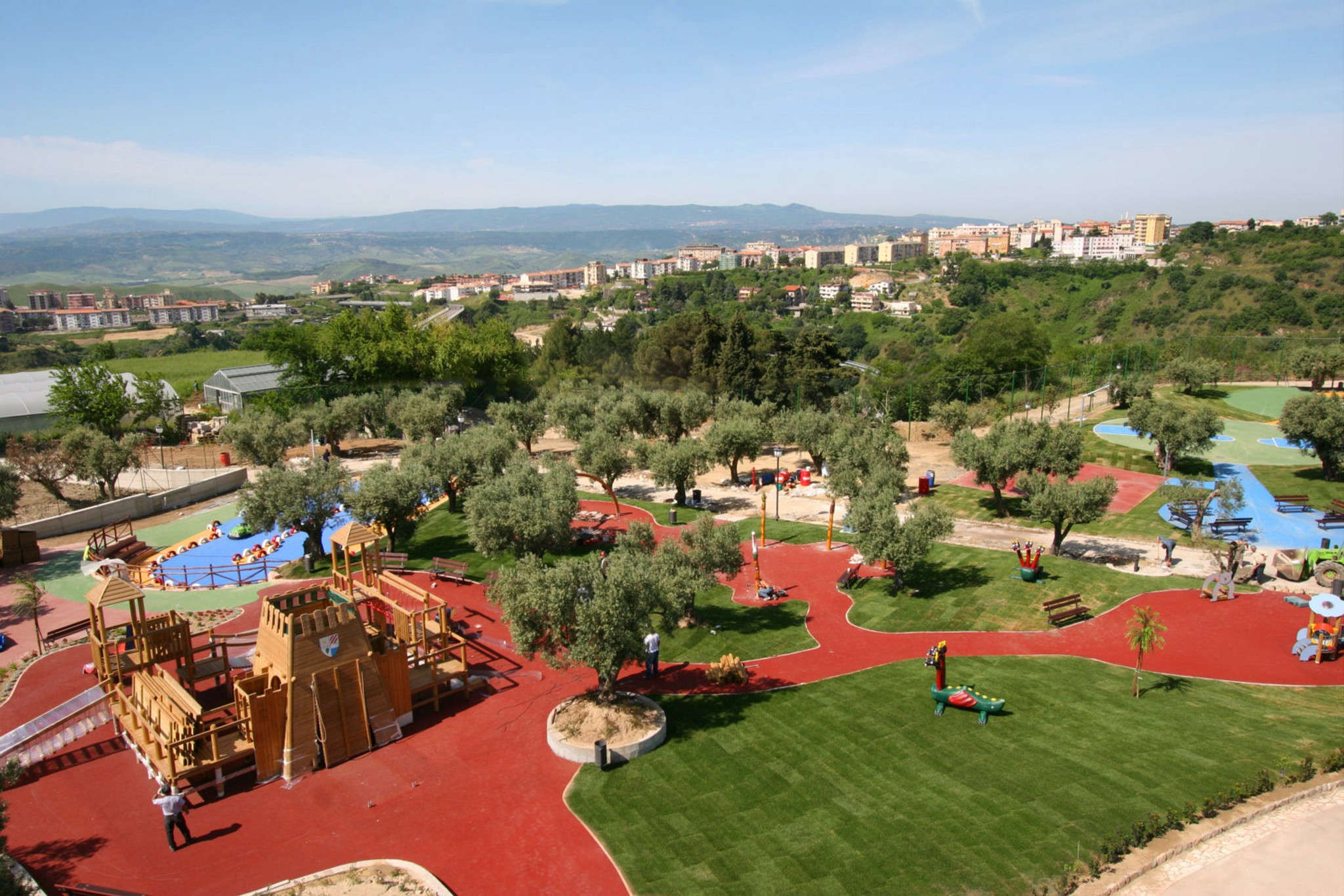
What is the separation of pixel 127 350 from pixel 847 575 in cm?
14185

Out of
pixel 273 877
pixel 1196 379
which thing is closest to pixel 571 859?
pixel 273 877

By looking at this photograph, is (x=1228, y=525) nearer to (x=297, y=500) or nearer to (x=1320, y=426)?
(x=1320, y=426)

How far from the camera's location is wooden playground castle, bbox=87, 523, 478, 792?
57.3 ft

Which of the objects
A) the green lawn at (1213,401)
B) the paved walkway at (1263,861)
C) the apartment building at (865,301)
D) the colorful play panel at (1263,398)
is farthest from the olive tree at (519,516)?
the apartment building at (865,301)

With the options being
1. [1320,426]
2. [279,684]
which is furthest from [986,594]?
[1320,426]

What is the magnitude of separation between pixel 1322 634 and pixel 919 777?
12678 mm

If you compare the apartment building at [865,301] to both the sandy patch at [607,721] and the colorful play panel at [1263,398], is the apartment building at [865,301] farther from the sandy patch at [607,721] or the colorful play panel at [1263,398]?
the sandy patch at [607,721]

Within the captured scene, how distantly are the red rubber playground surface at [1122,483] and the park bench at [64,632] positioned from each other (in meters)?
36.9

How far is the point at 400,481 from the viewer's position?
31.5 m

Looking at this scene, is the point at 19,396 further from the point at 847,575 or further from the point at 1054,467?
the point at 1054,467

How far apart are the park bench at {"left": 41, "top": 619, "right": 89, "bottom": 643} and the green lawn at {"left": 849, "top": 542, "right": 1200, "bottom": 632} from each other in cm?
2418

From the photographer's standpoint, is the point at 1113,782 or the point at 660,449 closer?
the point at 1113,782

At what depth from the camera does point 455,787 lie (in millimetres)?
16984

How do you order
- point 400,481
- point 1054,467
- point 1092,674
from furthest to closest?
point 1054,467 < point 400,481 < point 1092,674
